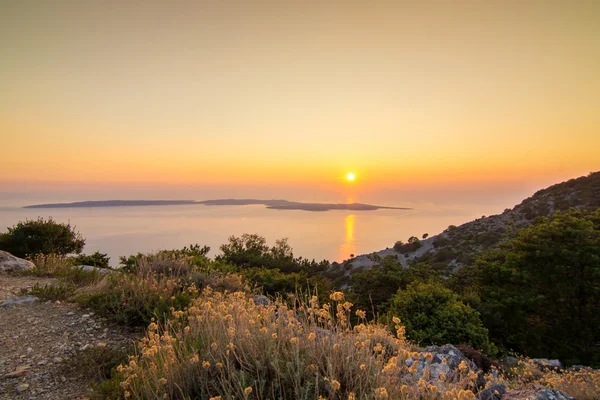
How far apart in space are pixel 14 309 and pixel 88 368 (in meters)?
3.43

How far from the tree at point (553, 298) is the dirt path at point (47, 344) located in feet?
36.4

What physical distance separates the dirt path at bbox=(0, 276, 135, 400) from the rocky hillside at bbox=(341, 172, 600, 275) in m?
28.5

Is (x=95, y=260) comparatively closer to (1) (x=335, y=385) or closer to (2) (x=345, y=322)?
(2) (x=345, y=322)

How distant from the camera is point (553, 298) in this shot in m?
11.3

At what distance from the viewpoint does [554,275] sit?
1127 centimetres

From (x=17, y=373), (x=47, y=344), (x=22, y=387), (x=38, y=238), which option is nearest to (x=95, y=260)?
(x=38, y=238)

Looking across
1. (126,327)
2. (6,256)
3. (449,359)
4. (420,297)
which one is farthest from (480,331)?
(6,256)

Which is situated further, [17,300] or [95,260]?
[95,260]

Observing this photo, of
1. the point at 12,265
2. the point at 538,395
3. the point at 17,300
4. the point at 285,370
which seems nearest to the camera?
the point at 285,370

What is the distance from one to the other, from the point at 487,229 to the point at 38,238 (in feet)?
132

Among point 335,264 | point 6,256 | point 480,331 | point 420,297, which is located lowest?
point 335,264

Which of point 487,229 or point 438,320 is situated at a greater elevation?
point 438,320

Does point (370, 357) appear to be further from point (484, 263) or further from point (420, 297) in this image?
point (484, 263)

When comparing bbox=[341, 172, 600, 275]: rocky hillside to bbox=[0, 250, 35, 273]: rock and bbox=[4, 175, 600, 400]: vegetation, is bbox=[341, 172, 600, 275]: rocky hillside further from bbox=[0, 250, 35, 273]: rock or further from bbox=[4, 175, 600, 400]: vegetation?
bbox=[0, 250, 35, 273]: rock
